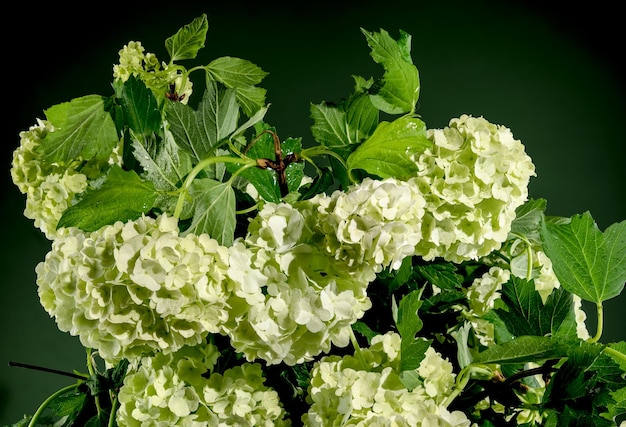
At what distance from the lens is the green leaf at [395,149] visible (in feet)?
1.80

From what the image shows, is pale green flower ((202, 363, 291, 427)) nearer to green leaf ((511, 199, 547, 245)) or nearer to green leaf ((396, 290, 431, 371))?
green leaf ((396, 290, 431, 371))

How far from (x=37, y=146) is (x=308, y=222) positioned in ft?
1.22

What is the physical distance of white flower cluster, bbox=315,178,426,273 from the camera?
17.4 inches

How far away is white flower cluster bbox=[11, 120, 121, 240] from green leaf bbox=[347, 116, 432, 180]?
0.30 m

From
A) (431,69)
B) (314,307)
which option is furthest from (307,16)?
(314,307)

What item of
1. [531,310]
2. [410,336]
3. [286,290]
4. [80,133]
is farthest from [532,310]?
[80,133]

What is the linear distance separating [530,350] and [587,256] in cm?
10

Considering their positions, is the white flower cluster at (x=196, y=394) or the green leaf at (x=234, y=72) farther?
the green leaf at (x=234, y=72)

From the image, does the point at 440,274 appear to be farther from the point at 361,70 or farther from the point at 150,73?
the point at 361,70

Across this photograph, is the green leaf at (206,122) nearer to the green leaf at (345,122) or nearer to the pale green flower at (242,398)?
the green leaf at (345,122)

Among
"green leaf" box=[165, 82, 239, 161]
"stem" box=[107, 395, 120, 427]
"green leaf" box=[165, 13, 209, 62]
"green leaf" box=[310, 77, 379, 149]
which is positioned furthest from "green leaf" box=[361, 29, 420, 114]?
"stem" box=[107, 395, 120, 427]

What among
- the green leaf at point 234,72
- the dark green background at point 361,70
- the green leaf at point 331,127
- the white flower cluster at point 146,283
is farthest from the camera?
the dark green background at point 361,70

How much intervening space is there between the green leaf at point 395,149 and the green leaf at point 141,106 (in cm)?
18

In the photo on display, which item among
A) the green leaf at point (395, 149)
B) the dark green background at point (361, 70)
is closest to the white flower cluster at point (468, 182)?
the green leaf at point (395, 149)
